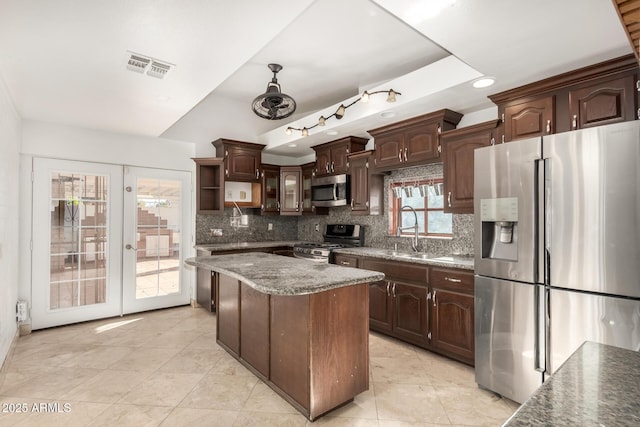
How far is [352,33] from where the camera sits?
114 inches

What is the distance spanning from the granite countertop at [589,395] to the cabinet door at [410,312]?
7.15ft

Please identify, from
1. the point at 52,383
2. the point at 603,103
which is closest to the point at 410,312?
the point at 603,103

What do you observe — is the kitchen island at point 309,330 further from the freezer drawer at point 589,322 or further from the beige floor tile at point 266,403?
the freezer drawer at point 589,322

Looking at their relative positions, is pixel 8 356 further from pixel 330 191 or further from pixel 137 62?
pixel 330 191

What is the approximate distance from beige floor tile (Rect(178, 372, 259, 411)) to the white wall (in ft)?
5.71

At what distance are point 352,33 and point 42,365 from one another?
398 cm

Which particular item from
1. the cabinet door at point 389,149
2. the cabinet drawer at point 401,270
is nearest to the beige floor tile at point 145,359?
the cabinet drawer at point 401,270

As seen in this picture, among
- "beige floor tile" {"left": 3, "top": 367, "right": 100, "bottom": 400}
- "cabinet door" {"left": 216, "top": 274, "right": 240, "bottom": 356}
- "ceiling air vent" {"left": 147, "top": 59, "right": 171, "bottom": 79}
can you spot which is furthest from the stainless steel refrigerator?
"beige floor tile" {"left": 3, "top": 367, "right": 100, "bottom": 400}

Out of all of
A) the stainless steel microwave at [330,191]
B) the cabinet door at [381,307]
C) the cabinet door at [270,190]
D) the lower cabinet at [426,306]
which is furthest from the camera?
the cabinet door at [270,190]

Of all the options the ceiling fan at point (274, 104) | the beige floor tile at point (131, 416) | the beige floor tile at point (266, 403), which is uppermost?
the ceiling fan at point (274, 104)

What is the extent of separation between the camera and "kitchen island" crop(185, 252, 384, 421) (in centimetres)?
201

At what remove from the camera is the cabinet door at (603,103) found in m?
2.16

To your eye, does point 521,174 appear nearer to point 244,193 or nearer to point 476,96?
point 476,96

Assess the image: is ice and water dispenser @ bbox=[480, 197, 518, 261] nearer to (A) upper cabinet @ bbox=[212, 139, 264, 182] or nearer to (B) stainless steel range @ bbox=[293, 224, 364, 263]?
(B) stainless steel range @ bbox=[293, 224, 364, 263]
